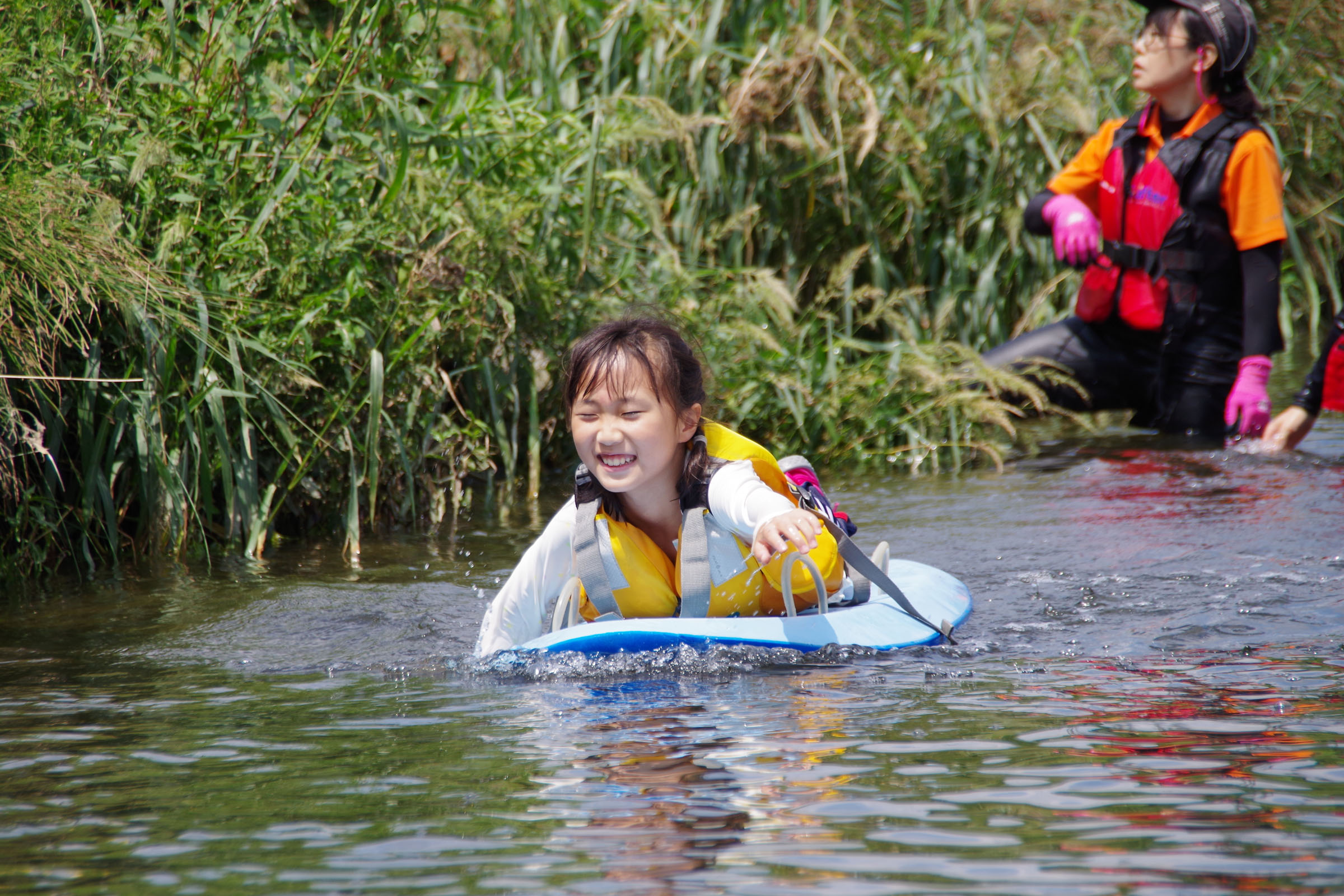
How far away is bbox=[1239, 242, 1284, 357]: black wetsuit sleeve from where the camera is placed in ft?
18.1

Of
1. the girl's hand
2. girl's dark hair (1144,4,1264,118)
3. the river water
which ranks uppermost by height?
girl's dark hair (1144,4,1264,118)

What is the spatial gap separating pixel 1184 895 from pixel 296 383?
3.52m

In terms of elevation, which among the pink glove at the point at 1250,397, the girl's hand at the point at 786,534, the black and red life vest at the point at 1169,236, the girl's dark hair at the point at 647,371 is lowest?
the girl's hand at the point at 786,534

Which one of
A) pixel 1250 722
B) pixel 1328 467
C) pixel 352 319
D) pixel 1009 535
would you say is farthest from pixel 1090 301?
pixel 1250 722

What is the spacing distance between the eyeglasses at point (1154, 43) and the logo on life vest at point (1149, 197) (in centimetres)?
54

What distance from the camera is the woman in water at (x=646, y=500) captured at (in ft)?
10.7

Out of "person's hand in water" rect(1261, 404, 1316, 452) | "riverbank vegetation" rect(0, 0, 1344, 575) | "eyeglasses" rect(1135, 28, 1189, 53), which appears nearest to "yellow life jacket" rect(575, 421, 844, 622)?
"riverbank vegetation" rect(0, 0, 1344, 575)

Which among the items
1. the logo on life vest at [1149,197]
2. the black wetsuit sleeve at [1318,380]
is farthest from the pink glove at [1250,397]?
the logo on life vest at [1149,197]

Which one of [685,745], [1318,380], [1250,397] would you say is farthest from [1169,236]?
[685,745]

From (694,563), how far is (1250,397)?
316 centimetres

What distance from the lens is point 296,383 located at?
4621mm

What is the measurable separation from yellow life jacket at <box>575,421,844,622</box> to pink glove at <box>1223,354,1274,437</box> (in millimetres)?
2720

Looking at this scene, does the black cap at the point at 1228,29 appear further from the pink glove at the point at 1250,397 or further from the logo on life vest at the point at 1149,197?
the pink glove at the point at 1250,397

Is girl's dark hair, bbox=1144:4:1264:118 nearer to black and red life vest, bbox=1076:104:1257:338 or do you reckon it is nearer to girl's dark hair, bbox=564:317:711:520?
black and red life vest, bbox=1076:104:1257:338
